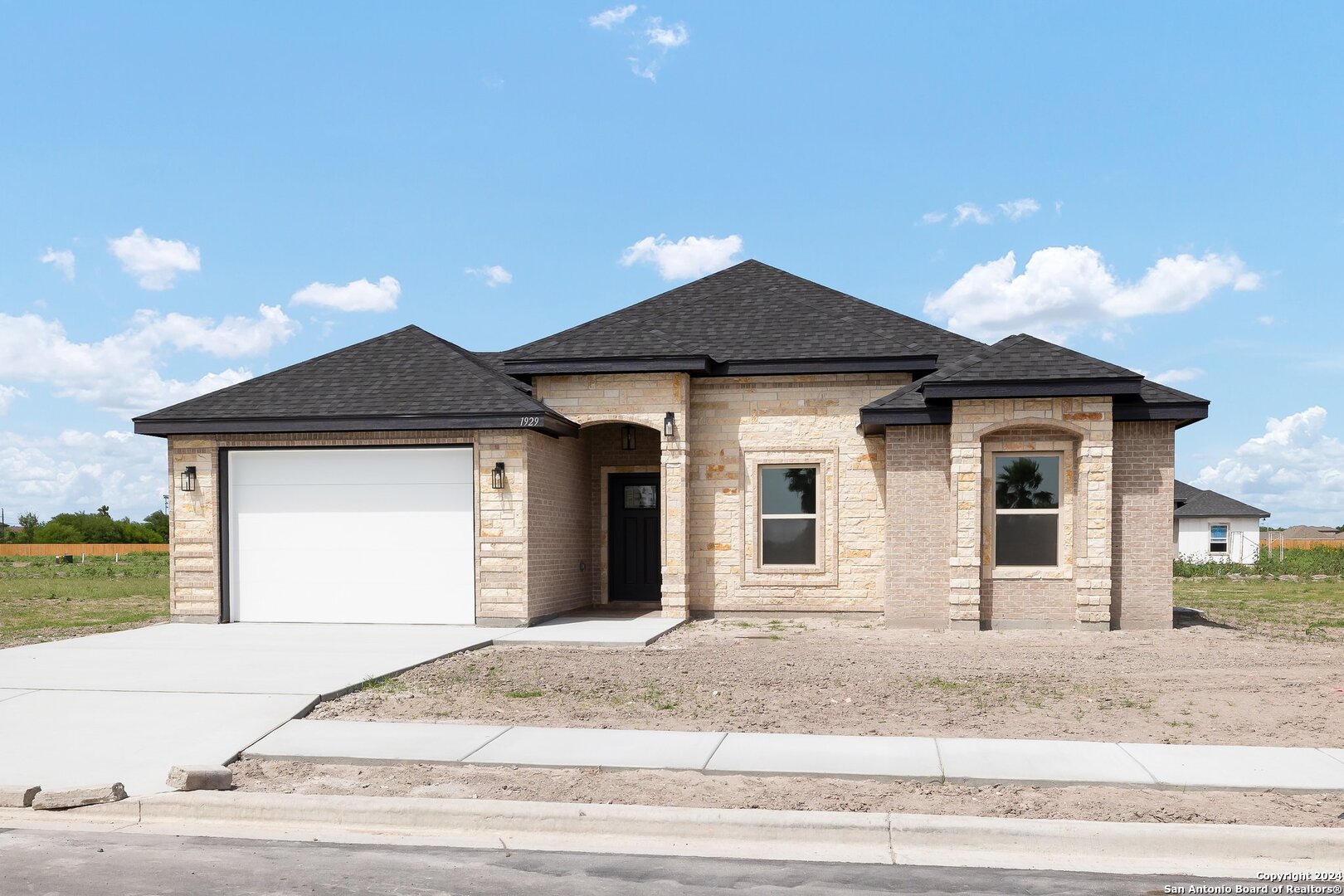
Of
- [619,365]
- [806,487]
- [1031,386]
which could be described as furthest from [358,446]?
[1031,386]

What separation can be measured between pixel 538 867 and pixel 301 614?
40.5 ft

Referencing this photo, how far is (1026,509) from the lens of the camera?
52.3 feet

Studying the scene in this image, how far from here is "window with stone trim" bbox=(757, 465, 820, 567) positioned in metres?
17.9

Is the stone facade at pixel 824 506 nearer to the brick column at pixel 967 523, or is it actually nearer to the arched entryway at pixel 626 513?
the brick column at pixel 967 523

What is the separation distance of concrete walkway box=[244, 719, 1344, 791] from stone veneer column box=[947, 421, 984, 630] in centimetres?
748

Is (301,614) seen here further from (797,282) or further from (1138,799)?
(1138,799)

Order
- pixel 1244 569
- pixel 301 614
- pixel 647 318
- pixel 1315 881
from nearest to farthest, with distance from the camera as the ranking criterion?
pixel 1315 881 → pixel 301 614 → pixel 647 318 → pixel 1244 569

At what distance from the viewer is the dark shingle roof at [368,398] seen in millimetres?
16172

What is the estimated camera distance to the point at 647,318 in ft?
64.2

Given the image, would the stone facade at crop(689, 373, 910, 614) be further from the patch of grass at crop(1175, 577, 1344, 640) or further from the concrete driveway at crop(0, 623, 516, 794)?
the patch of grass at crop(1175, 577, 1344, 640)

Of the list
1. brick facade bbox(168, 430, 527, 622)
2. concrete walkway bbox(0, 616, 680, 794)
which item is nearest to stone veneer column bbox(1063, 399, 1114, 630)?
concrete walkway bbox(0, 616, 680, 794)

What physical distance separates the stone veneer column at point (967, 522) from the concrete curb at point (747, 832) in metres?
9.52

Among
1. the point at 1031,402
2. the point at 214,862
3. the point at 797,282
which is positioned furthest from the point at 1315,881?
the point at 797,282

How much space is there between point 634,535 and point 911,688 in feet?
33.4
